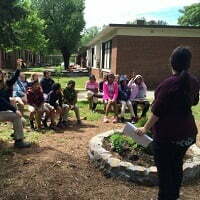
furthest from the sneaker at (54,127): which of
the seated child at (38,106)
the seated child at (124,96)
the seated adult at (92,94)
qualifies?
the seated adult at (92,94)

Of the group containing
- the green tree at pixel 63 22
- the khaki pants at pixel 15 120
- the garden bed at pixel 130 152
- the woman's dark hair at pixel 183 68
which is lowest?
the garden bed at pixel 130 152

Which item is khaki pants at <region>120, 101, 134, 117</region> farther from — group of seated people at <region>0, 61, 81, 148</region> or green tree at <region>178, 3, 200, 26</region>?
green tree at <region>178, 3, 200, 26</region>

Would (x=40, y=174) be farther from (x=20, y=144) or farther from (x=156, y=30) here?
(x=156, y=30)

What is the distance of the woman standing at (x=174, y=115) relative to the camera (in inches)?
143

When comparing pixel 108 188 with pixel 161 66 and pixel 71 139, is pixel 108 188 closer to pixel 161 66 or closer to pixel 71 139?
pixel 71 139

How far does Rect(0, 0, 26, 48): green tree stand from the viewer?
2257 cm

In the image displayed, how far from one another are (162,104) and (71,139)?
4.44 metres

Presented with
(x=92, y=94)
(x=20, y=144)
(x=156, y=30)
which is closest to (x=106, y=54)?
(x=156, y=30)

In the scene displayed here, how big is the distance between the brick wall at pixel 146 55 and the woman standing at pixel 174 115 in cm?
1732

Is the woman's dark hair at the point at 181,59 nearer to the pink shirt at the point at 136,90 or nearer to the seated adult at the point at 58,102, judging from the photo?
the seated adult at the point at 58,102

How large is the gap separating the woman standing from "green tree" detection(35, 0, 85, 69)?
4609 centimetres

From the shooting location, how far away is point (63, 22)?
50.0 m

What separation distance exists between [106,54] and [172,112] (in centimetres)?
2288

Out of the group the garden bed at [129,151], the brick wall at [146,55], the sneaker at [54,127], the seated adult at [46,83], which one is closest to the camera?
the garden bed at [129,151]
